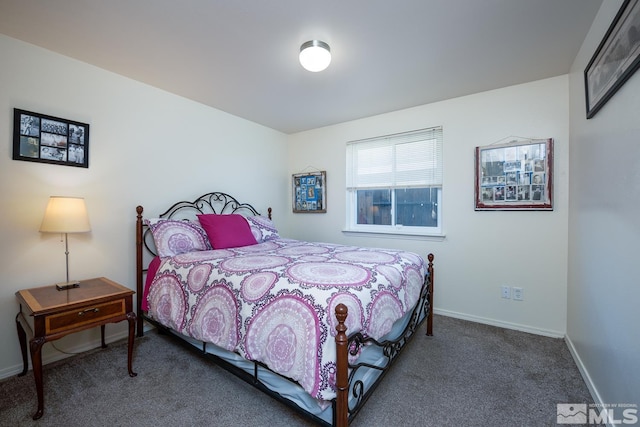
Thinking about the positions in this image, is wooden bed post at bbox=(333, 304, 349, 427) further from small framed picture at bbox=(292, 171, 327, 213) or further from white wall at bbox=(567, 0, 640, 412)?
small framed picture at bbox=(292, 171, 327, 213)

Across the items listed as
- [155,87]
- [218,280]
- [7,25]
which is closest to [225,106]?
[155,87]

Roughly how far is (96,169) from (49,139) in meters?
0.35

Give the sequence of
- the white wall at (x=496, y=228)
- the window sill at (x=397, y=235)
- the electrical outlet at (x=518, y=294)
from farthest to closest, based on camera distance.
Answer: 1. the window sill at (x=397, y=235)
2. the electrical outlet at (x=518, y=294)
3. the white wall at (x=496, y=228)

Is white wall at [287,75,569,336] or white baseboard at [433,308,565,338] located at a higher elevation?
white wall at [287,75,569,336]

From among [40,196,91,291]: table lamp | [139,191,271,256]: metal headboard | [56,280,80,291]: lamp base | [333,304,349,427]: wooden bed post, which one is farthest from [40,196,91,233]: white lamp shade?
[333,304,349,427]: wooden bed post

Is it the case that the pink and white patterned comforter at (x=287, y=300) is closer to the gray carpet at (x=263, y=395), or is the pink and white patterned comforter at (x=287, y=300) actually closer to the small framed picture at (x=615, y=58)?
the gray carpet at (x=263, y=395)

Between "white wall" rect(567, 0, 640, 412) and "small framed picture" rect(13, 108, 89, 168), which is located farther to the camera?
"small framed picture" rect(13, 108, 89, 168)

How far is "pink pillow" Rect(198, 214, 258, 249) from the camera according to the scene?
262cm

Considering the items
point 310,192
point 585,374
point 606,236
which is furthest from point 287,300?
point 310,192

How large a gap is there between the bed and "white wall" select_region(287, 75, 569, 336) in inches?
27.1

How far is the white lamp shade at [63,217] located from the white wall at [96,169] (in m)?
0.29

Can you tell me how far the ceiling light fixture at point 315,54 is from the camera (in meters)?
1.90

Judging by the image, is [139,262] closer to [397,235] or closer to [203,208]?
[203,208]

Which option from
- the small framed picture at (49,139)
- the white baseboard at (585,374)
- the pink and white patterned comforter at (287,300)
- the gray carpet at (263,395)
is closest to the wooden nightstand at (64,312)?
the gray carpet at (263,395)
